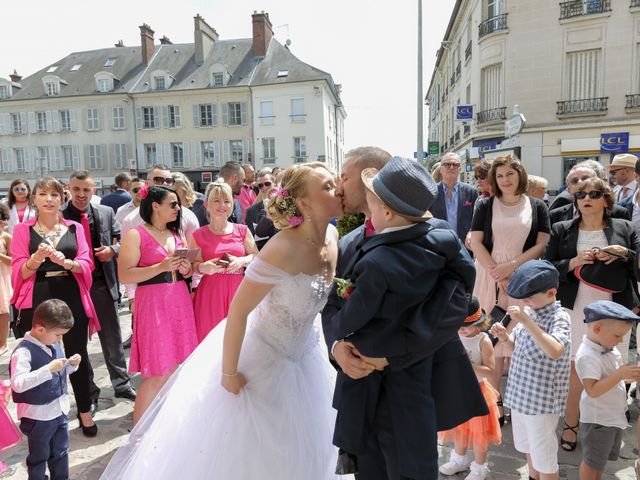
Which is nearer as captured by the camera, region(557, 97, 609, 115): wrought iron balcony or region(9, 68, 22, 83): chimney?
region(557, 97, 609, 115): wrought iron balcony

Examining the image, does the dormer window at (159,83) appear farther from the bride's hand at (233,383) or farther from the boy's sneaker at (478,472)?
the boy's sneaker at (478,472)

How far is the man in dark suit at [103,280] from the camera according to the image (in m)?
4.42

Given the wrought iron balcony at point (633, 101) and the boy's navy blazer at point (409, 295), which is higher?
the wrought iron balcony at point (633, 101)

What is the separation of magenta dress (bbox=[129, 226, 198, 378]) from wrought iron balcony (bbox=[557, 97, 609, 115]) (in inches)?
868

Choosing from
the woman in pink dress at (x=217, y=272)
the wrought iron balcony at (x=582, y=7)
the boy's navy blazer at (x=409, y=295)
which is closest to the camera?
the boy's navy blazer at (x=409, y=295)

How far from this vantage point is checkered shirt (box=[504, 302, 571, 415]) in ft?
8.87

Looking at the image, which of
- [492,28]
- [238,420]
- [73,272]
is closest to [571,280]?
[238,420]

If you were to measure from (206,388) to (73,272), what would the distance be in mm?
2053

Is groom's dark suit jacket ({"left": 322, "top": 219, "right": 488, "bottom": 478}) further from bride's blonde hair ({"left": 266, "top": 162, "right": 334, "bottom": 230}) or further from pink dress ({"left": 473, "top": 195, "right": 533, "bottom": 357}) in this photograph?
pink dress ({"left": 473, "top": 195, "right": 533, "bottom": 357})

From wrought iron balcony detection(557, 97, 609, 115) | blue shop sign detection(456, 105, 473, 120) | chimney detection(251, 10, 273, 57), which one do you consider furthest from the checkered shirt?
chimney detection(251, 10, 273, 57)

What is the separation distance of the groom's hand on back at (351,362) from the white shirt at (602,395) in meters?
1.73

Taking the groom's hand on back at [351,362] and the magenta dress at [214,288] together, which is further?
the magenta dress at [214,288]

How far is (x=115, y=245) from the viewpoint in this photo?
4691 millimetres

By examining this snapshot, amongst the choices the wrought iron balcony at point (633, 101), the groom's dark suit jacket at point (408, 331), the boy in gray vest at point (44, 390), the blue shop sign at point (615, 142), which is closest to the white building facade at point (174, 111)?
the blue shop sign at point (615, 142)
